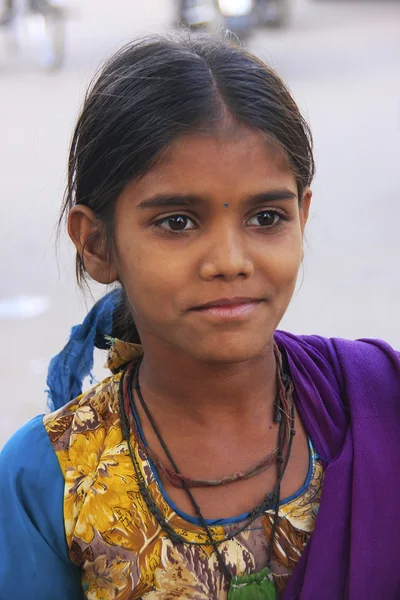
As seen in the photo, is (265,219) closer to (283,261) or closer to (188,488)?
(283,261)

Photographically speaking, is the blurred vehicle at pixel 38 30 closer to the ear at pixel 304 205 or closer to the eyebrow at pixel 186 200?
the ear at pixel 304 205

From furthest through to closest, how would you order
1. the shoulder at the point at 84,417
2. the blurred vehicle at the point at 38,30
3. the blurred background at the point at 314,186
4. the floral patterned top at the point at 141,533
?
the blurred vehicle at the point at 38,30, the blurred background at the point at 314,186, the shoulder at the point at 84,417, the floral patterned top at the point at 141,533

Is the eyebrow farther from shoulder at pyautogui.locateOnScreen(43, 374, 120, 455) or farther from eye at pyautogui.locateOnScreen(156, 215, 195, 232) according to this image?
shoulder at pyautogui.locateOnScreen(43, 374, 120, 455)

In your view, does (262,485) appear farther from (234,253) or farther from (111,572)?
(234,253)

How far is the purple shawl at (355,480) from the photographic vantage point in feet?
5.77

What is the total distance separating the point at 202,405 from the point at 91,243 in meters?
0.36

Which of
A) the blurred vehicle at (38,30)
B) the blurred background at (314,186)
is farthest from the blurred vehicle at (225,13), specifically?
the blurred vehicle at (38,30)

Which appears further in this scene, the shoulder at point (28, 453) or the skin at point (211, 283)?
the shoulder at point (28, 453)

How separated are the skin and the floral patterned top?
4cm

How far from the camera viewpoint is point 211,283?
66.3 inches

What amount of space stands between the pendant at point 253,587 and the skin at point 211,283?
0.11 meters

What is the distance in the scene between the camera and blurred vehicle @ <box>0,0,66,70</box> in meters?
12.2

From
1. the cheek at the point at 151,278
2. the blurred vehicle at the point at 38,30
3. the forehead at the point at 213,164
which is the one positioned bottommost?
the blurred vehicle at the point at 38,30

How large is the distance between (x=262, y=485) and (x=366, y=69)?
10.4 meters
